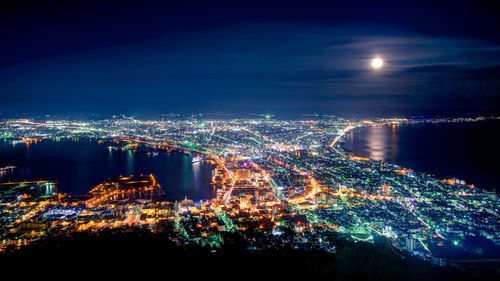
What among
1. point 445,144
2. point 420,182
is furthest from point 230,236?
point 445,144

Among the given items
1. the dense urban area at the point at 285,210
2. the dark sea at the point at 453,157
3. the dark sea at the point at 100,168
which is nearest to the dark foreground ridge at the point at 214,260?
the dense urban area at the point at 285,210

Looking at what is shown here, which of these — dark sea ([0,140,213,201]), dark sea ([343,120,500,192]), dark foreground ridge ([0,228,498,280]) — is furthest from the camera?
dark sea ([343,120,500,192])

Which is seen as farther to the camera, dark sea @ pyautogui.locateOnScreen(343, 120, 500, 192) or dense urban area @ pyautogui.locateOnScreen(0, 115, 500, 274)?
dark sea @ pyautogui.locateOnScreen(343, 120, 500, 192)

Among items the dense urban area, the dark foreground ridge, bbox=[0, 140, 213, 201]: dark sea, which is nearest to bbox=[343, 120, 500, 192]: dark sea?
the dense urban area

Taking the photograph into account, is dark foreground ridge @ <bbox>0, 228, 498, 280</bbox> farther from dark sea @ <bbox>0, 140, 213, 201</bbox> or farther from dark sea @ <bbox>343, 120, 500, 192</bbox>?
dark sea @ <bbox>343, 120, 500, 192</bbox>

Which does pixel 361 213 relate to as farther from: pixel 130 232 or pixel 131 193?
pixel 131 193

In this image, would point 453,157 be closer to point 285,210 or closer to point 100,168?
point 285,210

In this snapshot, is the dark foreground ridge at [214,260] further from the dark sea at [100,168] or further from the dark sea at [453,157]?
the dark sea at [453,157]
